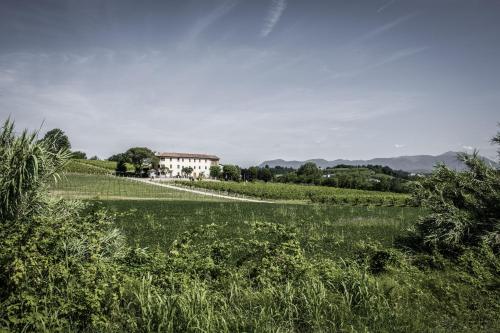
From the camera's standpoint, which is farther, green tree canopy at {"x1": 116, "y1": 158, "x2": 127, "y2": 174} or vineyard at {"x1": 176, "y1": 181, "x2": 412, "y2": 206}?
green tree canopy at {"x1": 116, "y1": 158, "x2": 127, "y2": 174}

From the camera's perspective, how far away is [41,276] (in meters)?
4.88

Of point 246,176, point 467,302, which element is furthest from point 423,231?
point 246,176

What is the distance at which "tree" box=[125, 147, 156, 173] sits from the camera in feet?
409

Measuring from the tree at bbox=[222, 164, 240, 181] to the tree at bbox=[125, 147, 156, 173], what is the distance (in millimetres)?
29557

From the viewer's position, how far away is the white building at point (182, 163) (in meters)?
152

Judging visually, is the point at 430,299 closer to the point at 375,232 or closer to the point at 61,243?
the point at 61,243

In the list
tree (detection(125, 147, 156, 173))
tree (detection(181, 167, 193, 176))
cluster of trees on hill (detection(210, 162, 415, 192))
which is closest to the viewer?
cluster of trees on hill (detection(210, 162, 415, 192))

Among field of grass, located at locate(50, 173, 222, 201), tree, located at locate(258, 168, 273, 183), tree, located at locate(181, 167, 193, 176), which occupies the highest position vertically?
tree, located at locate(181, 167, 193, 176)

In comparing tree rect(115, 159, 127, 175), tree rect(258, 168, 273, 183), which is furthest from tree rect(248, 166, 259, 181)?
tree rect(115, 159, 127, 175)

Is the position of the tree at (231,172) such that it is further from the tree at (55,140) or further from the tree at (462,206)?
the tree at (55,140)

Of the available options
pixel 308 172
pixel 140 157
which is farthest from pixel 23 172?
pixel 308 172

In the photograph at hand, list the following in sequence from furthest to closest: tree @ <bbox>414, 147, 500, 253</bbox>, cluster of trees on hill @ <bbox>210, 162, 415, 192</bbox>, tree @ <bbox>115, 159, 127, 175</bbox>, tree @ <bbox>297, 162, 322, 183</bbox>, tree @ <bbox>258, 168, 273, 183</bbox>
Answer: tree @ <bbox>258, 168, 273, 183</bbox>, tree @ <bbox>297, 162, 322, 183</bbox>, tree @ <bbox>115, 159, 127, 175</bbox>, cluster of trees on hill @ <bbox>210, 162, 415, 192</bbox>, tree @ <bbox>414, 147, 500, 253</bbox>

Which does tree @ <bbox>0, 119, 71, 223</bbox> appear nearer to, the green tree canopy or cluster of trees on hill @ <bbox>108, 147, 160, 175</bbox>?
cluster of trees on hill @ <bbox>108, 147, 160, 175</bbox>

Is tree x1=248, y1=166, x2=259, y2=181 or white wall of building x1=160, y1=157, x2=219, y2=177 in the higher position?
white wall of building x1=160, y1=157, x2=219, y2=177
